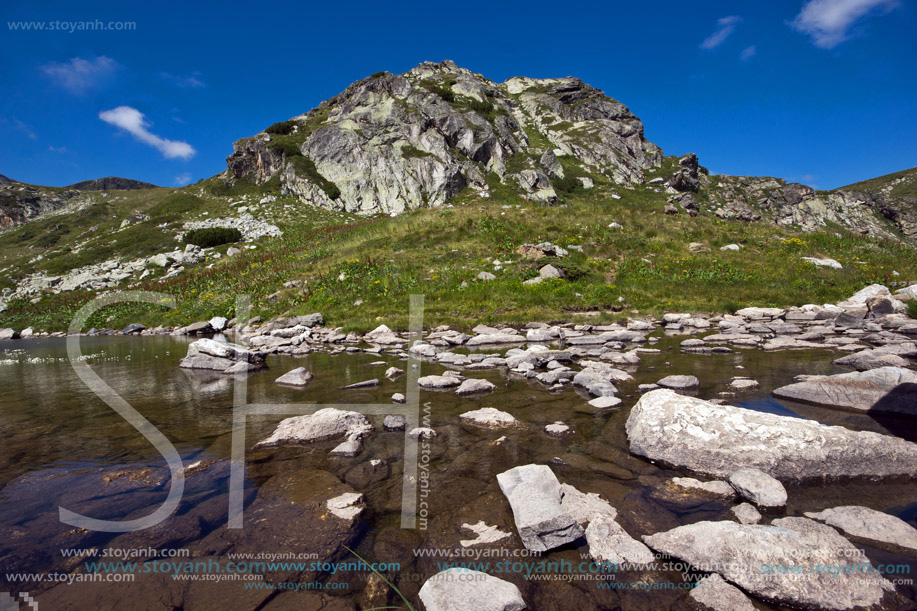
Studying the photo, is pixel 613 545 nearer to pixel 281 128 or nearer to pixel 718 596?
pixel 718 596

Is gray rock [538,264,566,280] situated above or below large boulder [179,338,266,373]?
above

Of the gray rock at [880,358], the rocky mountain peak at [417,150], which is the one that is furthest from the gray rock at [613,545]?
the rocky mountain peak at [417,150]

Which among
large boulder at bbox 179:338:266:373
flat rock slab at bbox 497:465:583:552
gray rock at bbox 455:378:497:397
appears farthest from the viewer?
large boulder at bbox 179:338:266:373

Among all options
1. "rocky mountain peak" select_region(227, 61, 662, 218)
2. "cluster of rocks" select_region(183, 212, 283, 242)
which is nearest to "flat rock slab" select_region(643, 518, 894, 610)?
"cluster of rocks" select_region(183, 212, 283, 242)

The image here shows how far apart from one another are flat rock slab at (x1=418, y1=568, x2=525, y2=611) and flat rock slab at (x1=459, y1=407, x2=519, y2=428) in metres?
3.57

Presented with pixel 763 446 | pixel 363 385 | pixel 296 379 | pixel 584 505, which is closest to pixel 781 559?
pixel 584 505

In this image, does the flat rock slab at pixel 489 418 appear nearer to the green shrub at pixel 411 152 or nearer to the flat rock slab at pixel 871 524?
the flat rock slab at pixel 871 524

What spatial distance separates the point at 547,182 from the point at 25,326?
75.7 metres

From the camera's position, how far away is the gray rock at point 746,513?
3816mm

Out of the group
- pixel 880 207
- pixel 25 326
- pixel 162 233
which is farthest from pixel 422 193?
pixel 880 207

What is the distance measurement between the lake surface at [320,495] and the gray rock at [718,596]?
0.14 metres

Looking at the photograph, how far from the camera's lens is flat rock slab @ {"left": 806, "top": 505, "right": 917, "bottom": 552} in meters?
3.42

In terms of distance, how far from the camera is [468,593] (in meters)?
2.95

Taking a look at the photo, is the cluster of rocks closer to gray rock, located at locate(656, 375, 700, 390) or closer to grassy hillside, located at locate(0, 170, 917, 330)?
grassy hillside, located at locate(0, 170, 917, 330)
